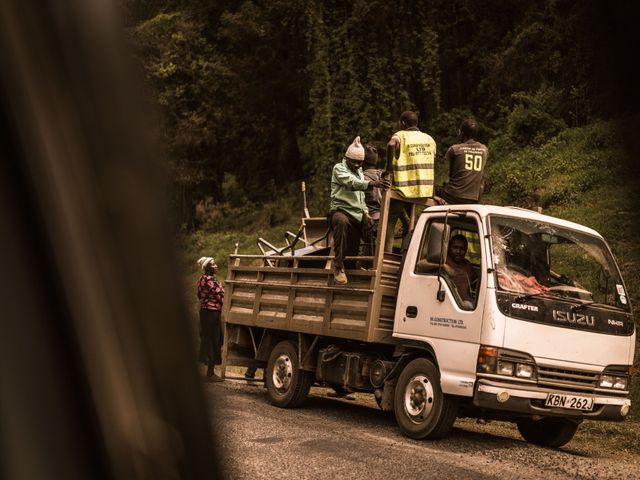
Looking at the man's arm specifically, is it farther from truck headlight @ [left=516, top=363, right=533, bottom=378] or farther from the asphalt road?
the asphalt road

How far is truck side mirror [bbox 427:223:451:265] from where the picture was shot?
28.1ft

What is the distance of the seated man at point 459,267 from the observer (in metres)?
8.44

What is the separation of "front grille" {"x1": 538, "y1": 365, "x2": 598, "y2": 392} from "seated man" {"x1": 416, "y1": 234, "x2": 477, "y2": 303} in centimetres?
95

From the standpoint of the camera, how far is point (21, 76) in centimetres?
111

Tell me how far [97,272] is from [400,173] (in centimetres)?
831

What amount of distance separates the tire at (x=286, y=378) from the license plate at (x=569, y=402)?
3.26 m

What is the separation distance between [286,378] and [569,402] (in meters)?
3.64

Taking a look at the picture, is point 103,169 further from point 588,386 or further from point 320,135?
point 320,135

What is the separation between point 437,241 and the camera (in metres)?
8.74

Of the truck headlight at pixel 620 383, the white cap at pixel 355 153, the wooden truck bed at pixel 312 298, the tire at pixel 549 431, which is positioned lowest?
the tire at pixel 549 431

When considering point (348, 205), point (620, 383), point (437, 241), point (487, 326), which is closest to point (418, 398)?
point (487, 326)

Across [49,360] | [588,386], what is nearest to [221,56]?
[588,386]

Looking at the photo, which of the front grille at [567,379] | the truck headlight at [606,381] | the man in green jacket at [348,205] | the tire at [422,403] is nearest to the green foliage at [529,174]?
the man in green jacket at [348,205]

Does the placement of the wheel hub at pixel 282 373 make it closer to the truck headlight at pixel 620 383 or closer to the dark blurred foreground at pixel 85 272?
the truck headlight at pixel 620 383
